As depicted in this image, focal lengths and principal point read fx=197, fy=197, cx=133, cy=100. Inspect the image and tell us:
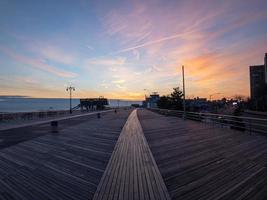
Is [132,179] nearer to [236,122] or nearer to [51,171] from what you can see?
[51,171]

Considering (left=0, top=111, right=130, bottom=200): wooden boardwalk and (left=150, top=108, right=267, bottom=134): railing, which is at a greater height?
(left=150, top=108, right=267, bottom=134): railing

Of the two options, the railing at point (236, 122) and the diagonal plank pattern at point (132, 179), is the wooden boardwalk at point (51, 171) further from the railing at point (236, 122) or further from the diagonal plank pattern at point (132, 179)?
Answer: the railing at point (236, 122)

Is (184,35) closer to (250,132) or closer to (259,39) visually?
(259,39)

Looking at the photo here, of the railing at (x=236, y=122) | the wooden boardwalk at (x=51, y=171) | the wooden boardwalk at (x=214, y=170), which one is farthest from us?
the railing at (x=236, y=122)

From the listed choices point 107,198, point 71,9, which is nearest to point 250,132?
point 107,198

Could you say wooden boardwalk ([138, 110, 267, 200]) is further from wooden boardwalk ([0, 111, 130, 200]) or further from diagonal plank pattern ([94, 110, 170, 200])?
wooden boardwalk ([0, 111, 130, 200])

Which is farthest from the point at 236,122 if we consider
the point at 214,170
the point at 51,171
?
the point at 51,171

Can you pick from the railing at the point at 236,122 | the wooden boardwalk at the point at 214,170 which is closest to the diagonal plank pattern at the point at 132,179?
the wooden boardwalk at the point at 214,170

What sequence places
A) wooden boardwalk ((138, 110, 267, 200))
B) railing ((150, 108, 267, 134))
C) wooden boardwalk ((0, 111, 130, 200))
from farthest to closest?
railing ((150, 108, 267, 134))
wooden boardwalk ((0, 111, 130, 200))
wooden boardwalk ((138, 110, 267, 200))

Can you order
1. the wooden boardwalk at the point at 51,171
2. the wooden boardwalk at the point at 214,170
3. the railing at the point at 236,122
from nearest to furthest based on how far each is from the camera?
the wooden boardwalk at the point at 214,170 < the wooden boardwalk at the point at 51,171 < the railing at the point at 236,122

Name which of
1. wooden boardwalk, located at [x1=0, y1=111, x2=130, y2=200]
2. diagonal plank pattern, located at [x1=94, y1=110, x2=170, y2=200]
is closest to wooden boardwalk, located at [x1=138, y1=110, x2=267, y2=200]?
diagonal plank pattern, located at [x1=94, y1=110, x2=170, y2=200]

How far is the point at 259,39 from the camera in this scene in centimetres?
1892

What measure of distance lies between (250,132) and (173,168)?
7.62m

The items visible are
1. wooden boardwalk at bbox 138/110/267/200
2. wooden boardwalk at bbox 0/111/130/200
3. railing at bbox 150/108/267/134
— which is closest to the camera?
wooden boardwalk at bbox 138/110/267/200
